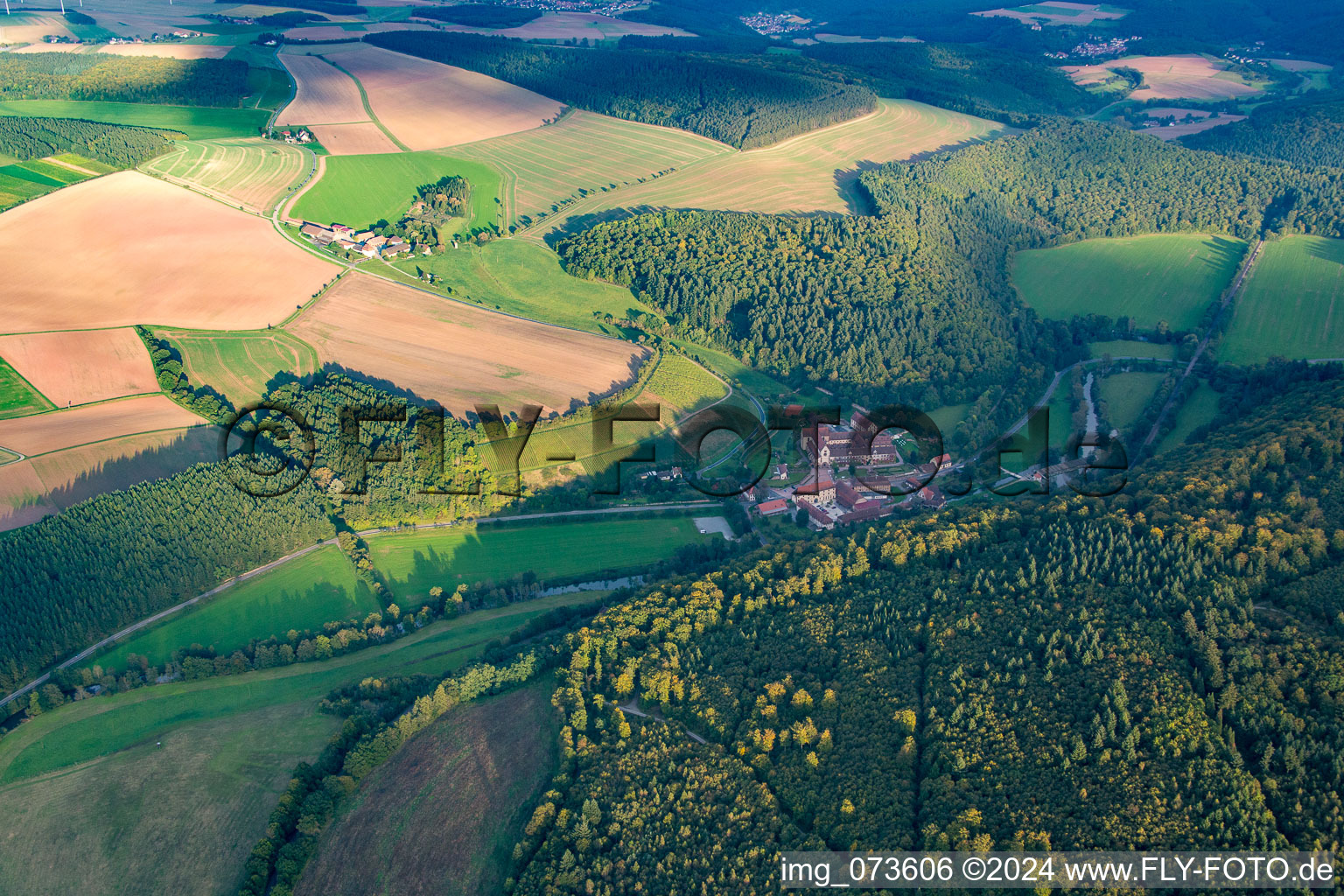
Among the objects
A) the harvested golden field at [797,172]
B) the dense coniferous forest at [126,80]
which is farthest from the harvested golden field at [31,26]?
the harvested golden field at [797,172]

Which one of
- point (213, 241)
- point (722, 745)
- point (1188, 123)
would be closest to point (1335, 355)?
point (722, 745)

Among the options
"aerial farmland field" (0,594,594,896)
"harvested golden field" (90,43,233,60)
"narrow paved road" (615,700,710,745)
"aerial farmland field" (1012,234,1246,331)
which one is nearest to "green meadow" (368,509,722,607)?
"aerial farmland field" (0,594,594,896)

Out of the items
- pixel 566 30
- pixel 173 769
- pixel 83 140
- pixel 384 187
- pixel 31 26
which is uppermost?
pixel 566 30

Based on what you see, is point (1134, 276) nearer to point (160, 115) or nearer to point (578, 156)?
point (578, 156)

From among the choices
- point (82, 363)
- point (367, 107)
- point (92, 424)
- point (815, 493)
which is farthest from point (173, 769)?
point (367, 107)

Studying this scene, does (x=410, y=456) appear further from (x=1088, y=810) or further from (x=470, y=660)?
(x=1088, y=810)

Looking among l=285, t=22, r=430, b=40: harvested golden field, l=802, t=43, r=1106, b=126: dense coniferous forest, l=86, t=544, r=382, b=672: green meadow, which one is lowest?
l=86, t=544, r=382, b=672: green meadow

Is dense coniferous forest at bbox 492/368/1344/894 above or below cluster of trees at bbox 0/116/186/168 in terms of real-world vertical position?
below

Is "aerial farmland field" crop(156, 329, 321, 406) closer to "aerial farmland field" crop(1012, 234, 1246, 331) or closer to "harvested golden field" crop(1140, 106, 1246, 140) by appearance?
"aerial farmland field" crop(1012, 234, 1246, 331)
